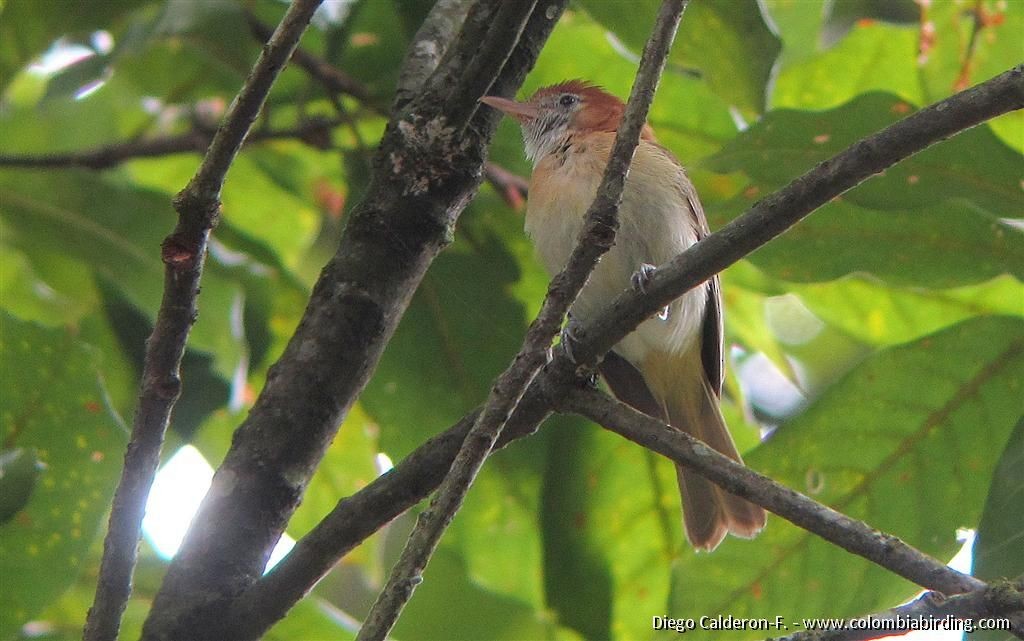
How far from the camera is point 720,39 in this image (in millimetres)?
2703

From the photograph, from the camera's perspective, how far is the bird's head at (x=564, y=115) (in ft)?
12.6

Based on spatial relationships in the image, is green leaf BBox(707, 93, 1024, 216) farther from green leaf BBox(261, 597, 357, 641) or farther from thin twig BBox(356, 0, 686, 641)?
green leaf BBox(261, 597, 357, 641)

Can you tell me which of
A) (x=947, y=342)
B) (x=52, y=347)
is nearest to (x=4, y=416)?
(x=52, y=347)

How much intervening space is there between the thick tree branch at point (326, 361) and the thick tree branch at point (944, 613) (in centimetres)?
85

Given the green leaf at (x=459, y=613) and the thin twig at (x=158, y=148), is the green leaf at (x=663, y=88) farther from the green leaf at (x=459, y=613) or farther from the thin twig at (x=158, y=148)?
the green leaf at (x=459, y=613)

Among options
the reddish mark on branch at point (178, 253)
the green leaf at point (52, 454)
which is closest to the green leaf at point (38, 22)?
the green leaf at point (52, 454)

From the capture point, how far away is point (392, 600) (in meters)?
1.52

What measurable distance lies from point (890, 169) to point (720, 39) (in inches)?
21.5

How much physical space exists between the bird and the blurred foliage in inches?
3.8

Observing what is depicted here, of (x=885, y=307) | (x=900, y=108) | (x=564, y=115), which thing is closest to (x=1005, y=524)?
(x=900, y=108)

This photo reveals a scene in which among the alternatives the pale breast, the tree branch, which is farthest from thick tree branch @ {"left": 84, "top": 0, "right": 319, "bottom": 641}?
the pale breast

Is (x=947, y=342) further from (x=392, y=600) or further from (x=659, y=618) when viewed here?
(x=392, y=600)

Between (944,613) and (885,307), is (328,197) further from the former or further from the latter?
(944,613)

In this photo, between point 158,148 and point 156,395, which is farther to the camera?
point 158,148
